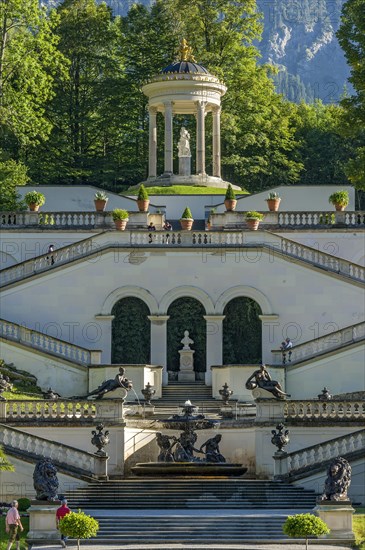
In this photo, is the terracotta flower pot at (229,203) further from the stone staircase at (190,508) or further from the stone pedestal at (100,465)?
the stone staircase at (190,508)

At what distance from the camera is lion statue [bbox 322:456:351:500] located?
3866 centimetres

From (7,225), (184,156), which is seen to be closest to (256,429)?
(7,225)

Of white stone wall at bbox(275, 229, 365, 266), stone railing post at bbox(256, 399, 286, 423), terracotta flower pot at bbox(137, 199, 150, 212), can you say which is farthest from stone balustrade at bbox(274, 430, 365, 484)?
terracotta flower pot at bbox(137, 199, 150, 212)

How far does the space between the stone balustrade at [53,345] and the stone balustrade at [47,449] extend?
876 cm

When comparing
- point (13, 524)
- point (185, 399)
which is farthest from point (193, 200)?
point (13, 524)

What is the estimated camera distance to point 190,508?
41.2 m

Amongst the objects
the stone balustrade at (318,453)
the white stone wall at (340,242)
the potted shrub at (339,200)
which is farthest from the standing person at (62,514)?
the potted shrub at (339,200)

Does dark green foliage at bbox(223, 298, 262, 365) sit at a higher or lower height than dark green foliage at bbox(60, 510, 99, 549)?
higher

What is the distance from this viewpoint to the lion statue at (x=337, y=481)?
127 feet

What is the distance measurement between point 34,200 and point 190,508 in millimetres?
21658

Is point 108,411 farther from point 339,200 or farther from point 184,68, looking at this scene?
point 184,68

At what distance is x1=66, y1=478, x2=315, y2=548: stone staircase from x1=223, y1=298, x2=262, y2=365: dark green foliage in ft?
40.9

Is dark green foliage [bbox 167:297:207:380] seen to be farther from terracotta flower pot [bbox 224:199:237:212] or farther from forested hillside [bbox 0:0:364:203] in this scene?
forested hillside [bbox 0:0:364:203]

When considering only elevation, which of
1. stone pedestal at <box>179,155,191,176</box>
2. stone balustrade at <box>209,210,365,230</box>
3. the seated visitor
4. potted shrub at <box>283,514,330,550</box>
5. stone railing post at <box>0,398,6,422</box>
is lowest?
potted shrub at <box>283,514,330,550</box>
